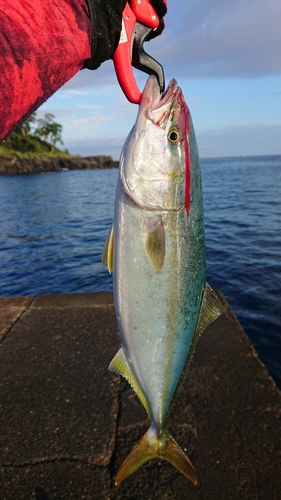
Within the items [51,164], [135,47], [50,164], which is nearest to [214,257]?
[135,47]

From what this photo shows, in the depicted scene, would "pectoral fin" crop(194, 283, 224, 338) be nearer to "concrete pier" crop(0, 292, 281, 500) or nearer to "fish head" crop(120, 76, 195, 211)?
"fish head" crop(120, 76, 195, 211)

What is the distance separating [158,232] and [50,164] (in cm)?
8666

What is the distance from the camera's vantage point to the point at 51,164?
3310 inches

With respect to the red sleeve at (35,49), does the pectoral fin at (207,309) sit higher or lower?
lower

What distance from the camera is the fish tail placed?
6.88 ft

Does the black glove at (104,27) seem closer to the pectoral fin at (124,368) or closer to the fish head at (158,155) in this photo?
the fish head at (158,155)

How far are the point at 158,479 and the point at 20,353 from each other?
2.28 meters

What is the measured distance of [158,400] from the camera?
2.07 metres

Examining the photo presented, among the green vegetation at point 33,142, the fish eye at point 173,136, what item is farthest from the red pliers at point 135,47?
the green vegetation at point 33,142

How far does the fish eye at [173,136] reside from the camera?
1.82 meters

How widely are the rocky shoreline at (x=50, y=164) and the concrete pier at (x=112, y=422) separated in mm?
70663

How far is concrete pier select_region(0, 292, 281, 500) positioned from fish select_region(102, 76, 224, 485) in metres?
1.30

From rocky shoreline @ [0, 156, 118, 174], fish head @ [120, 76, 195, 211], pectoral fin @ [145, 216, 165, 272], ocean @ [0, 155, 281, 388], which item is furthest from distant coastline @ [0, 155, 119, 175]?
pectoral fin @ [145, 216, 165, 272]

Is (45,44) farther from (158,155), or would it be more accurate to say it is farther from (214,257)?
(214,257)
